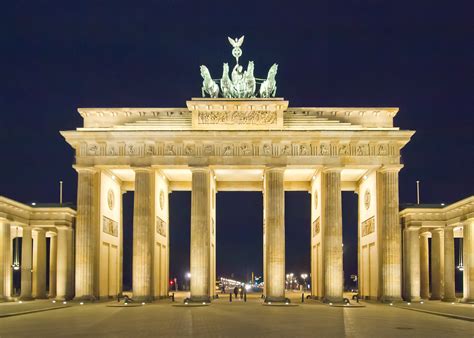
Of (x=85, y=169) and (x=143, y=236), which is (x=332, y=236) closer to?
(x=143, y=236)

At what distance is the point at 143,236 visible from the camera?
189ft

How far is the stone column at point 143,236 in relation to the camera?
187 ft

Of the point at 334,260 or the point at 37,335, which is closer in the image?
the point at 37,335

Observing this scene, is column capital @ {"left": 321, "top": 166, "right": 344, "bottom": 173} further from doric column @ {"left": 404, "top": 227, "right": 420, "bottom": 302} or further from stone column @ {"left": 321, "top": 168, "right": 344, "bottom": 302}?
doric column @ {"left": 404, "top": 227, "right": 420, "bottom": 302}

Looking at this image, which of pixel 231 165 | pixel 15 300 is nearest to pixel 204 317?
pixel 231 165

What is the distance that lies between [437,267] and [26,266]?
39414mm

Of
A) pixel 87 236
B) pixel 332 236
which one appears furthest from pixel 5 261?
pixel 332 236

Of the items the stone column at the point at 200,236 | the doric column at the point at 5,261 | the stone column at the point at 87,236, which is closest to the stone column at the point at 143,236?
the stone column at the point at 87,236

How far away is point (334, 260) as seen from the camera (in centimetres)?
5722

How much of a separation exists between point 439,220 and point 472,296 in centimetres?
850

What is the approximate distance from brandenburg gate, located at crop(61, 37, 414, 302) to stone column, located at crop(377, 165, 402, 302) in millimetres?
86

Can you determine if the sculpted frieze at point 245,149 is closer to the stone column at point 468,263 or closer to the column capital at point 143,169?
the column capital at point 143,169

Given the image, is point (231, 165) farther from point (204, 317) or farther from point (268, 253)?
point (204, 317)

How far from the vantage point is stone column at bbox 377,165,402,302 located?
56.8 meters
